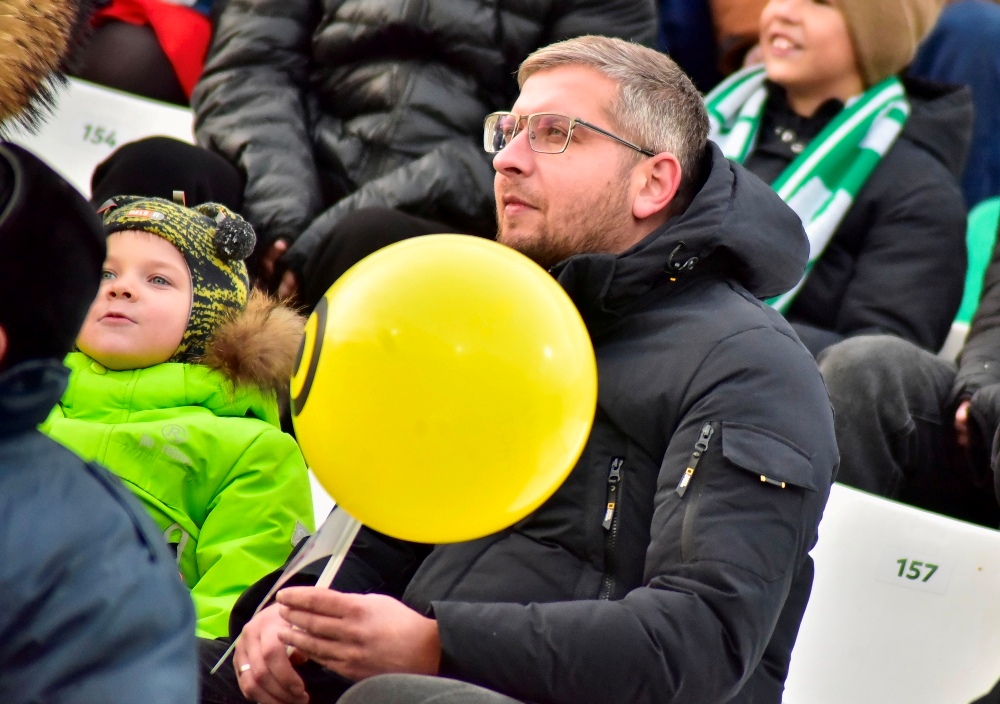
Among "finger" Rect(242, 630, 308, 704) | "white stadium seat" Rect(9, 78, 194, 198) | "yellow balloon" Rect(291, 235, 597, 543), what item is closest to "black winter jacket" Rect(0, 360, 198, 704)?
"yellow balloon" Rect(291, 235, 597, 543)

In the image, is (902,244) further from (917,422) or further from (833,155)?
(917,422)

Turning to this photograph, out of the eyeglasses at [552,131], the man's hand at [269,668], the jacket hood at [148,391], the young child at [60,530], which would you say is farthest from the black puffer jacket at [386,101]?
the young child at [60,530]

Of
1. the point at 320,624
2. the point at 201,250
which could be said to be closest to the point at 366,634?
the point at 320,624

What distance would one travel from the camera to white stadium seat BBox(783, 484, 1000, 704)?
99.0 inches

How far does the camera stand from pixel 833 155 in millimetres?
3326

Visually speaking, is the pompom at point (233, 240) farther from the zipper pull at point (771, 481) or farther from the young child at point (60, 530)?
the zipper pull at point (771, 481)

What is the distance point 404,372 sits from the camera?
1.56 m

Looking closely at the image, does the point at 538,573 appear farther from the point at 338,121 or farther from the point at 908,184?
the point at 338,121

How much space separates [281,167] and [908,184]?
1615 mm

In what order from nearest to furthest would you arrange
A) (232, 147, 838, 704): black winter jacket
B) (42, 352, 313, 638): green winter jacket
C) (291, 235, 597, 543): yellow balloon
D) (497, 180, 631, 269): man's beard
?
(291, 235, 597, 543): yellow balloon, (232, 147, 838, 704): black winter jacket, (497, 180, 631, 269): man's beard, (42, 352, 313, 638): green winter jacket

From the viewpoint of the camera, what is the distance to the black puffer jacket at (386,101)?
3.42 m

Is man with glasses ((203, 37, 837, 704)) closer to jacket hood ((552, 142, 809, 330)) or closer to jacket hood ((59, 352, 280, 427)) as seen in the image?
jacket hood ((552, 142, 809, 330))

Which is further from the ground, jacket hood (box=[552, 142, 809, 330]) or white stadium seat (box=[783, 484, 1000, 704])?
jacket hood (box=[552, 142, 809, 330])

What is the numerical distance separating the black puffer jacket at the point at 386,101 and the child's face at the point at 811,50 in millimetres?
363
